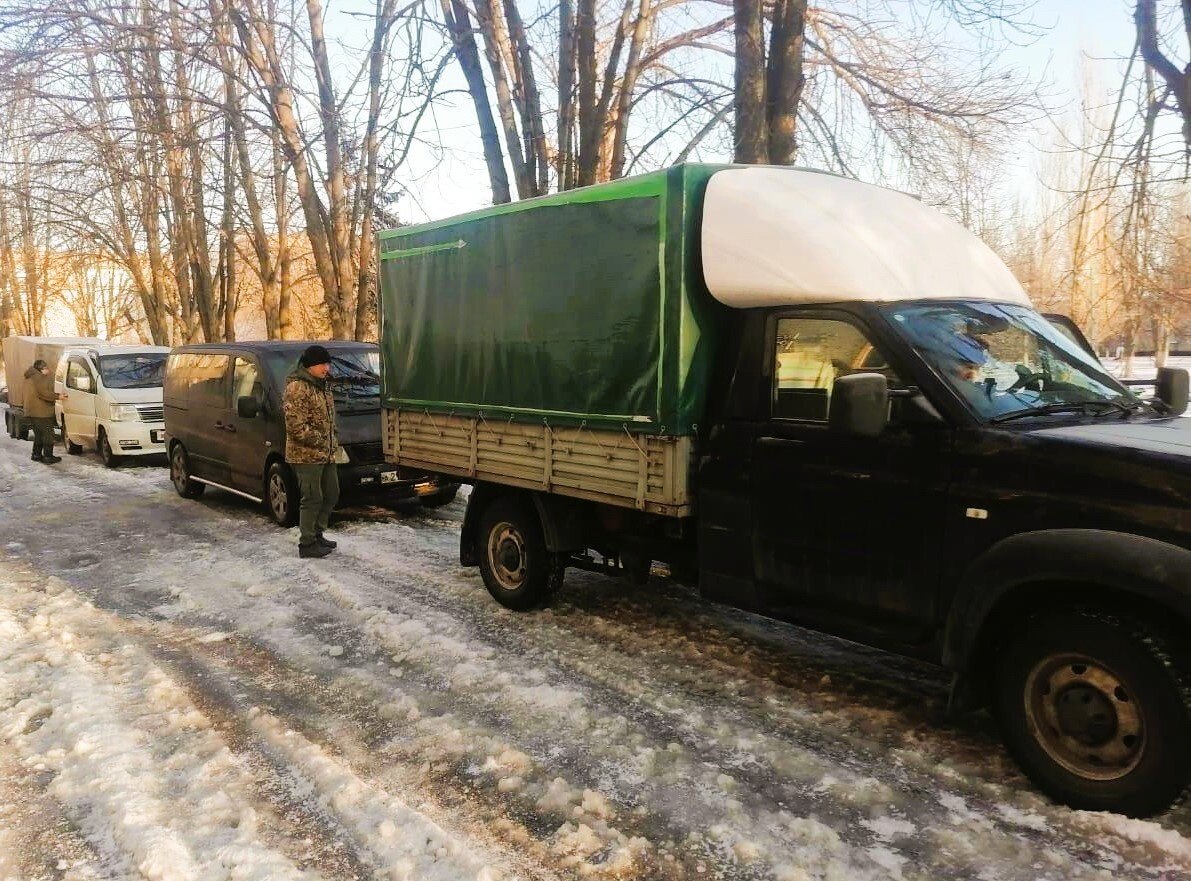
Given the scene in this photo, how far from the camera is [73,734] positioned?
13.0 ft

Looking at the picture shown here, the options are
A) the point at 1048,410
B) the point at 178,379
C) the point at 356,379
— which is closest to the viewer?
the point at 1048,410

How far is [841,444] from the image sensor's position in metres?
3.89

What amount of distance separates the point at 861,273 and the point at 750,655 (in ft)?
7.46

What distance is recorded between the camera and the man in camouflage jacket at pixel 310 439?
24.5 feet

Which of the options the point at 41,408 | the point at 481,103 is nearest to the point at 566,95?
the point at 481,103

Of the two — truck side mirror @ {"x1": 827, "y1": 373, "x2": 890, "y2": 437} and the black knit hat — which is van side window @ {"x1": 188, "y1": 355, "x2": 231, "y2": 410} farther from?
truck side mirror @ {"x1": 827, "y1": 373, "x2": 890, "y2": 437}

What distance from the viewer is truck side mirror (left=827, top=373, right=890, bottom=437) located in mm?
3465

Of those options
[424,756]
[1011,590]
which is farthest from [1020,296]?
[424,756]

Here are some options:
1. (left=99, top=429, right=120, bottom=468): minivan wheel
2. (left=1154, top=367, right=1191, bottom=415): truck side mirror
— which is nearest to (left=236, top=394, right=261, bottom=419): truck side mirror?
(left=99, top=429, right=120, bottom=468): minivan wheel

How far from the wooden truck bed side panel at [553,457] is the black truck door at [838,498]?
0.53m

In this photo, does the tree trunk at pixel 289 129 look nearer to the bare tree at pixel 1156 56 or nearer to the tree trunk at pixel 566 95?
the tree trunk at pixel 566 95

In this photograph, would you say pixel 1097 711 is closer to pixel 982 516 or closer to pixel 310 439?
pixel 982 516

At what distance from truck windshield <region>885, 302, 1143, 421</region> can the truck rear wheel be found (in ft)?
9.34

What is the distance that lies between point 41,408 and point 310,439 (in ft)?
32.6
